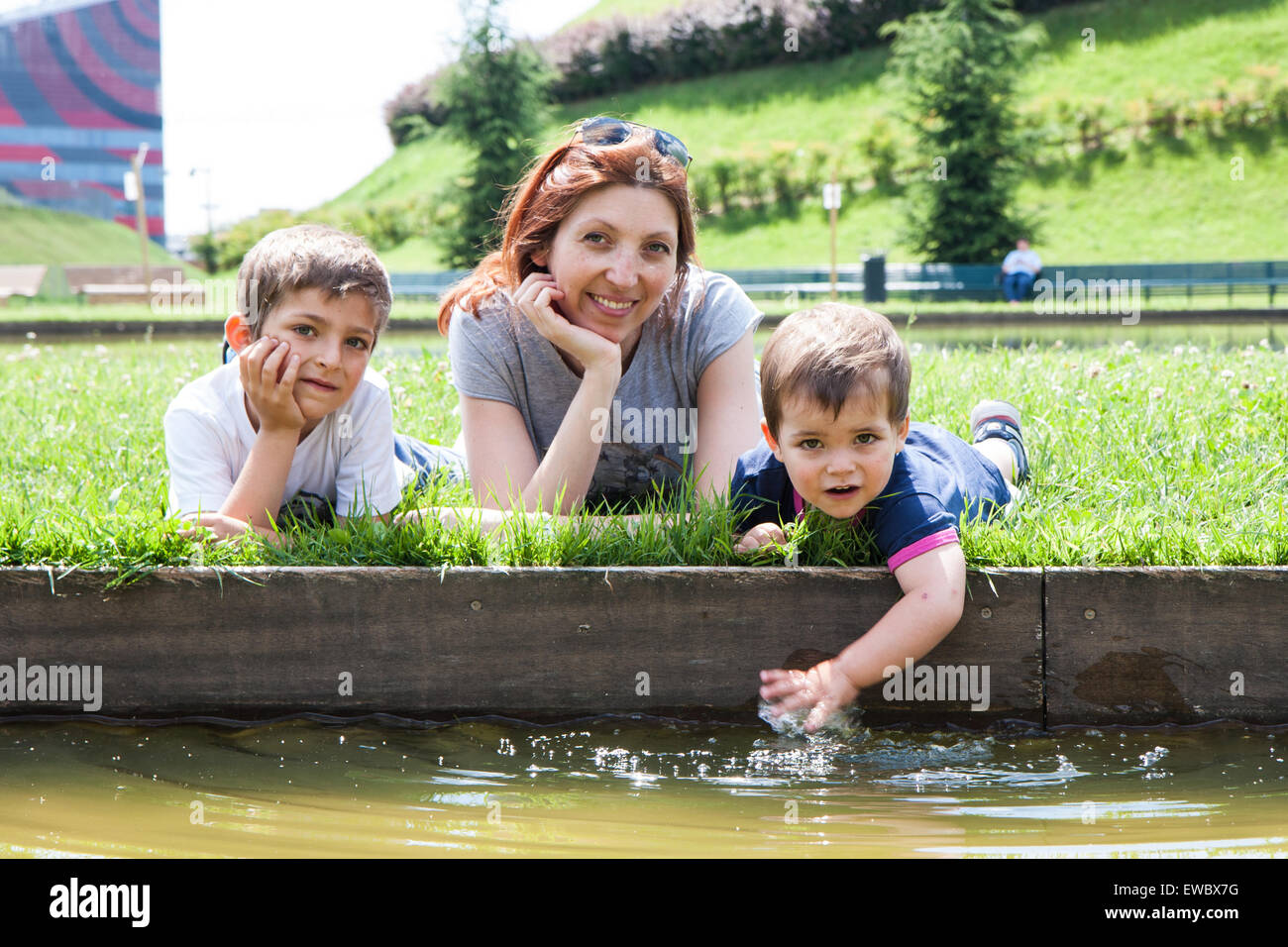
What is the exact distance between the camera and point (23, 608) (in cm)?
286

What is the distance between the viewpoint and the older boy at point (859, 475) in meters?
2.69

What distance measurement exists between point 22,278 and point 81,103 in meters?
43.8

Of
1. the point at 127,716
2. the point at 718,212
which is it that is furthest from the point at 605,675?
the point at 718,212

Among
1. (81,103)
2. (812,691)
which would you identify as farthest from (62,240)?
(812,691)

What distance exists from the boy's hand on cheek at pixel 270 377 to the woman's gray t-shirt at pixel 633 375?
1.98ft

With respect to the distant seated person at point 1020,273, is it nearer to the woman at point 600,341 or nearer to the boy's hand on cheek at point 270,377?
the woman at point 600,341

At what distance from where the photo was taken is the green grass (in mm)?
2904

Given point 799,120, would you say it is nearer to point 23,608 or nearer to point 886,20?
point 886,20

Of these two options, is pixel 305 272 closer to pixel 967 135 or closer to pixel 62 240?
pixel 967 135

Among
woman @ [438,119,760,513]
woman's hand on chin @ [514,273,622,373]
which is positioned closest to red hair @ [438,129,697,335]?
woman @ [438,119,760,513]

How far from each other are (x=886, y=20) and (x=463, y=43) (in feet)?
46.5
